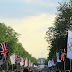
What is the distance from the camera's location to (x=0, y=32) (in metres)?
89.9

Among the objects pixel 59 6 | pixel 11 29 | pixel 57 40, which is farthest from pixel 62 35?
pixel 11 29

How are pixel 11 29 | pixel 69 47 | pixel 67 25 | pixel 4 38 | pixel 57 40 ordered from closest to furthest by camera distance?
pixel 69 47 → pixel 67 25 → pixel 57 40 → pixel 4 38 → pixel 11 29

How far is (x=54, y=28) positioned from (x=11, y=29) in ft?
97.1

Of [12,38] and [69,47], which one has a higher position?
[12,38]

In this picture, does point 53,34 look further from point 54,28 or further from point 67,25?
point 67,25

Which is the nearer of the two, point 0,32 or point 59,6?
point 59,6

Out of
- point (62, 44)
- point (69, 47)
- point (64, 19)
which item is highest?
point (64, 19)

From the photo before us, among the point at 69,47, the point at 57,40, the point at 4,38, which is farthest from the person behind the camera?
the point at 4,38

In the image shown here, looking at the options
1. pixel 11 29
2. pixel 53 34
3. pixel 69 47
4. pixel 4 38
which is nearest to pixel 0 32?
pixel 4 38

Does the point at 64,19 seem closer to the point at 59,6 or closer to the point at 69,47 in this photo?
the point at 59,6

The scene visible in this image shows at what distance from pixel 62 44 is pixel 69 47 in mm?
39015

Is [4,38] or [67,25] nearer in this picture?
[67,25]

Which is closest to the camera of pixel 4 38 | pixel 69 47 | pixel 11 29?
pixel 69 47

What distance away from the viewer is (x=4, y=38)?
88812 mm
